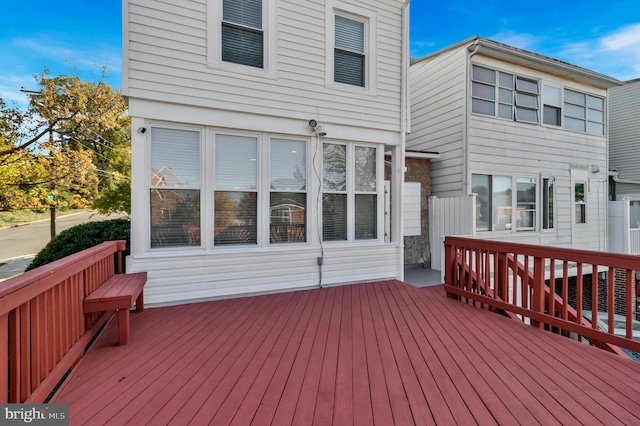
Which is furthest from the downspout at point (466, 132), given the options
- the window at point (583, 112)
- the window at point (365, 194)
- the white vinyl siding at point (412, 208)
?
the window at point (583, 112)

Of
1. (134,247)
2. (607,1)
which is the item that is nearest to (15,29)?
(134,247)

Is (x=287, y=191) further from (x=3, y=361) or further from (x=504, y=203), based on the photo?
(x=504, y=203)

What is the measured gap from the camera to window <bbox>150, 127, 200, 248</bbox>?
3883 millimetres

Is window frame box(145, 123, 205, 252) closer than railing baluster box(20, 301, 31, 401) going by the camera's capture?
No

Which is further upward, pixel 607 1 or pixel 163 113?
pixel 607 1

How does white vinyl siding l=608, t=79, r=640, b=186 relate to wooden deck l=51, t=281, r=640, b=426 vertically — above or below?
above

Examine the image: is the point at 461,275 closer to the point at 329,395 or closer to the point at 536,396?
the point at 536,396

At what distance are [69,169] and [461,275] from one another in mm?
11324

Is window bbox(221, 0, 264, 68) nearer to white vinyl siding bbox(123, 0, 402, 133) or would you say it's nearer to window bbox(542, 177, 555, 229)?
white vinyl siding bbox(123, 0, 402, 133)

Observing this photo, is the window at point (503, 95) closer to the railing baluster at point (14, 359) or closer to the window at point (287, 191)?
the window at point (287, 191)

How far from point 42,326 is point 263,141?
3.28m

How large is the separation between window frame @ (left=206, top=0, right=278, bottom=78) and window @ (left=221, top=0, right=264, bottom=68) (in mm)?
69

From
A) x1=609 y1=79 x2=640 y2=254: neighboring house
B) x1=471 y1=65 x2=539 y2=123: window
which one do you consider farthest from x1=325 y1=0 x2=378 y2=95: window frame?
x1=609 y1=79 x2=640 y2=254: neighboring house

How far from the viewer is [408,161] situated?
23.4ft
